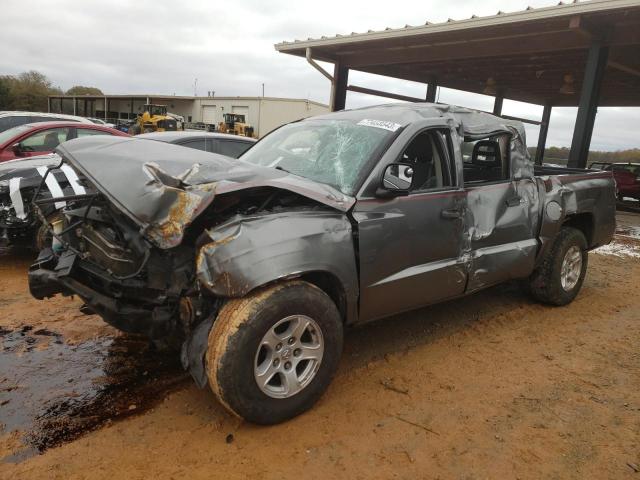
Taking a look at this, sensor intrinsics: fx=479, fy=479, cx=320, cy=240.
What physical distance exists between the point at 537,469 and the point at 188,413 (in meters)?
1.98

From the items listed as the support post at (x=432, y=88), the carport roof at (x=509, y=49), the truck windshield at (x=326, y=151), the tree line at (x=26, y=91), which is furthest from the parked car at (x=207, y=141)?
the tree line at (x=26, y=91)

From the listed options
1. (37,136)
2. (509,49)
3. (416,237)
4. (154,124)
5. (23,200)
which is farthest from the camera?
(154,124)

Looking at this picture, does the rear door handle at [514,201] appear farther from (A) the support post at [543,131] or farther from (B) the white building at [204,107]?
(B) the white building at [204,107]

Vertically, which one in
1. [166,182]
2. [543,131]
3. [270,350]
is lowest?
[270,350]

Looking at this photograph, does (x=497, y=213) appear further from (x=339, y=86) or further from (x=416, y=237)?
(x=339, y=86)

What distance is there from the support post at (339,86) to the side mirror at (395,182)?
868cm

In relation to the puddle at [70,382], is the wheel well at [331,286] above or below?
above

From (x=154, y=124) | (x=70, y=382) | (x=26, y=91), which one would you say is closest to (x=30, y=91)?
(x=26, y=91)

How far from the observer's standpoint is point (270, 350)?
268 cm

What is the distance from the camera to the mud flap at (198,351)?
8.39 ft

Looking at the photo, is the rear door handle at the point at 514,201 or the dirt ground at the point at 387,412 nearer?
the dirt ground at the point at 387,412

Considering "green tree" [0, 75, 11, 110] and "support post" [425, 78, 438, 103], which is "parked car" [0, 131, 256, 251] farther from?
"green tree" [0, 75, 11, 110]

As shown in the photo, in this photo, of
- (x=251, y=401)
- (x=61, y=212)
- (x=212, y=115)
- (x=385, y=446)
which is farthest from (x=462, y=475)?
(x=212, y=115)

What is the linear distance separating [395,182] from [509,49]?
752cm
